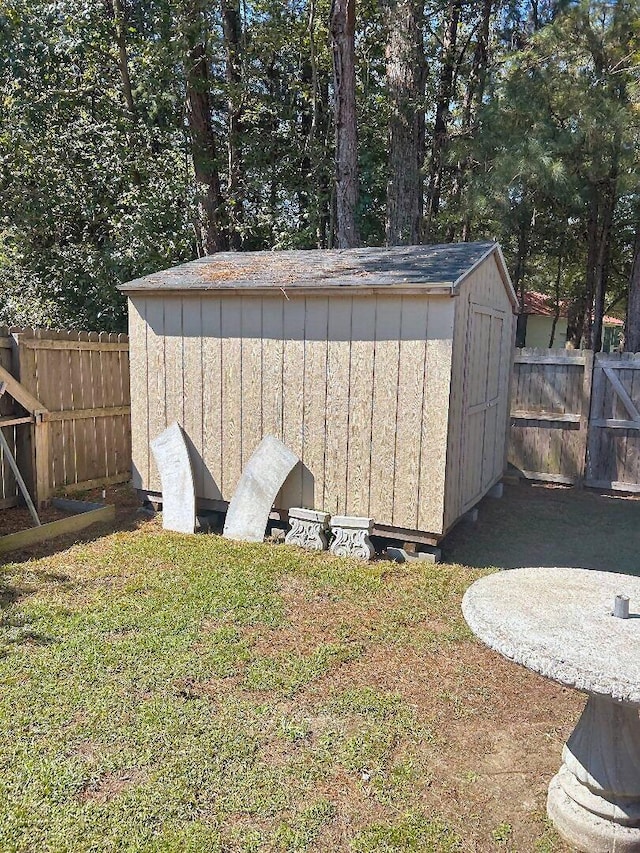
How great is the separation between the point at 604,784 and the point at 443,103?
12.8 metres

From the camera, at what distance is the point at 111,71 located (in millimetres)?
10461

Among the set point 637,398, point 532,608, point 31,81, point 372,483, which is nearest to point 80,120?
point 31,81

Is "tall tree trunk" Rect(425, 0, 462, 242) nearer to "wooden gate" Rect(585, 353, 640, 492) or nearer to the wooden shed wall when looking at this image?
"wooden gate" Rect(585, 353, 640, 492)

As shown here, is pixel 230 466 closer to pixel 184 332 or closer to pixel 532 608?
pixel 184 332

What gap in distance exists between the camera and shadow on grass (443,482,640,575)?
17.0 ft

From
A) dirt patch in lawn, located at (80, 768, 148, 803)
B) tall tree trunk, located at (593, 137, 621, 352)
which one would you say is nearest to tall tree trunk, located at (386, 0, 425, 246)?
tall tree trunk, located at (593, 137, 621, 352)

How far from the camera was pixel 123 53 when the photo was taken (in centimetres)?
983

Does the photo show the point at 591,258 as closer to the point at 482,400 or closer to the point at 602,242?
the point at 602,242

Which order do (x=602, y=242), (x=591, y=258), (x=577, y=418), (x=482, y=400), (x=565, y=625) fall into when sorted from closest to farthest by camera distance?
(x=565, y=625), (x=482, y=400), (x=577, y=418), (x=602, y=242), (x=591, y=258)

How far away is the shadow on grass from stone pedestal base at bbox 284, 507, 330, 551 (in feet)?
3.44

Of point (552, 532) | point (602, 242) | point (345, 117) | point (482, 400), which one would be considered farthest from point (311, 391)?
point (602, 242)

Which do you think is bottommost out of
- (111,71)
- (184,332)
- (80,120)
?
(184,332)

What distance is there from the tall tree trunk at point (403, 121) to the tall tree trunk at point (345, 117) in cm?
80

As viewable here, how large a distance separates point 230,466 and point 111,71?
27.6 feet
